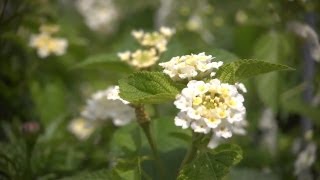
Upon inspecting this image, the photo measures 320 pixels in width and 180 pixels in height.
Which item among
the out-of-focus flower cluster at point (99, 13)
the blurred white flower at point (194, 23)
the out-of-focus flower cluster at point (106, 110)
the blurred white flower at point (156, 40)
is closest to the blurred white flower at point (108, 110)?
the out-of-focus flower cluster at point (106, 110)

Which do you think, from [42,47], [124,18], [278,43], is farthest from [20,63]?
[124,18]

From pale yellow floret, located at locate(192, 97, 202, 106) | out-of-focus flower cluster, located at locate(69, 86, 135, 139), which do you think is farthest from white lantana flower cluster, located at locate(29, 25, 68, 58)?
pale yellow floret, located at locate(192, 97, 202, 106)

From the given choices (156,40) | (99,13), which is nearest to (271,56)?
(156,40)

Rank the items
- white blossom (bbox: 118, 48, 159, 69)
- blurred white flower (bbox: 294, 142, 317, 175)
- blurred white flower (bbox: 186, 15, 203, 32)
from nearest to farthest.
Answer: white blossom (bbox: 118, 48, 159, 69) < blurred white flower (bbox: 294, 142, 317, 175) < blurred white flower (bbox: 186, 15, 203, 32)

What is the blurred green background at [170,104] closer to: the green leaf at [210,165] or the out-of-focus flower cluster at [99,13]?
the green leaf at [210,165]

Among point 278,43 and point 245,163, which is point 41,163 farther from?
point 278,43

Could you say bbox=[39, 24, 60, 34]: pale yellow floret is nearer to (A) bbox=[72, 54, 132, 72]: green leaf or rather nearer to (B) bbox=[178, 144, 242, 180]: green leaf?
(A) bbox=[72, 54, 132, 72]: green leaf
